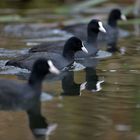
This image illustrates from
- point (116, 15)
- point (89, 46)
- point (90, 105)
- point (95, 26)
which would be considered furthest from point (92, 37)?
point (90, 105)

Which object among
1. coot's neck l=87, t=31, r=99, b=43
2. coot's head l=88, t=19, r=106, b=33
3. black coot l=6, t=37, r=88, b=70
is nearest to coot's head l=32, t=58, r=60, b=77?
black coot l=6, t=37, r=88, b=70

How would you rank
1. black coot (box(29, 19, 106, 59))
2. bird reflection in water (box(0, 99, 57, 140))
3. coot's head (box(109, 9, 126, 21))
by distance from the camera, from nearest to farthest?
1. bird reflection in water (box(0, 99, 57, 140))
2. black coot (box(29, 19, 106, 59))
3. coot's head (box(109, 9, 126, 21))

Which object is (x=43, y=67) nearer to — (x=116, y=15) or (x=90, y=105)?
(x=90, y=105)

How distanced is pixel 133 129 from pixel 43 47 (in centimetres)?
679

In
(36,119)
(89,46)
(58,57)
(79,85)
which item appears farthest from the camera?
(89,46)

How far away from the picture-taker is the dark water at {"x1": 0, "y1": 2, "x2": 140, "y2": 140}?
9039 millimetres

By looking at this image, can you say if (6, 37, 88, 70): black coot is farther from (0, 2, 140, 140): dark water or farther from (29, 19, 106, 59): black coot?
(29, 19, 106, 59): black coot

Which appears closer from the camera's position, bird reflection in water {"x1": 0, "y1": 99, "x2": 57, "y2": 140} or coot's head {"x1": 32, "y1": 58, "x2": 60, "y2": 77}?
bird reflection in water {"x1": 0, "y1": 99, "x2": 57, "y2": 140}

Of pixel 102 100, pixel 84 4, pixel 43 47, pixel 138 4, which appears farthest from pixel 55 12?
pixel 102 100

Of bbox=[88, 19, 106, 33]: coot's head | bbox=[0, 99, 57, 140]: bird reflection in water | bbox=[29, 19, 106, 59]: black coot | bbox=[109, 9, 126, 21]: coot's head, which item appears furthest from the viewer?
bbox=[109, 9, 126, 21]: coot's head

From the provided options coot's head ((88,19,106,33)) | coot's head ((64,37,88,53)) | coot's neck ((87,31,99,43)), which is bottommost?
coot's neck ((87,31,99,43))

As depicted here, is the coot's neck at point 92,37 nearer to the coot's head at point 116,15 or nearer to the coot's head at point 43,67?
the coot's head at point 116,15

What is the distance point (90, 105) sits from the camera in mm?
10727

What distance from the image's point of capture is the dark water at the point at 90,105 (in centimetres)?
904
